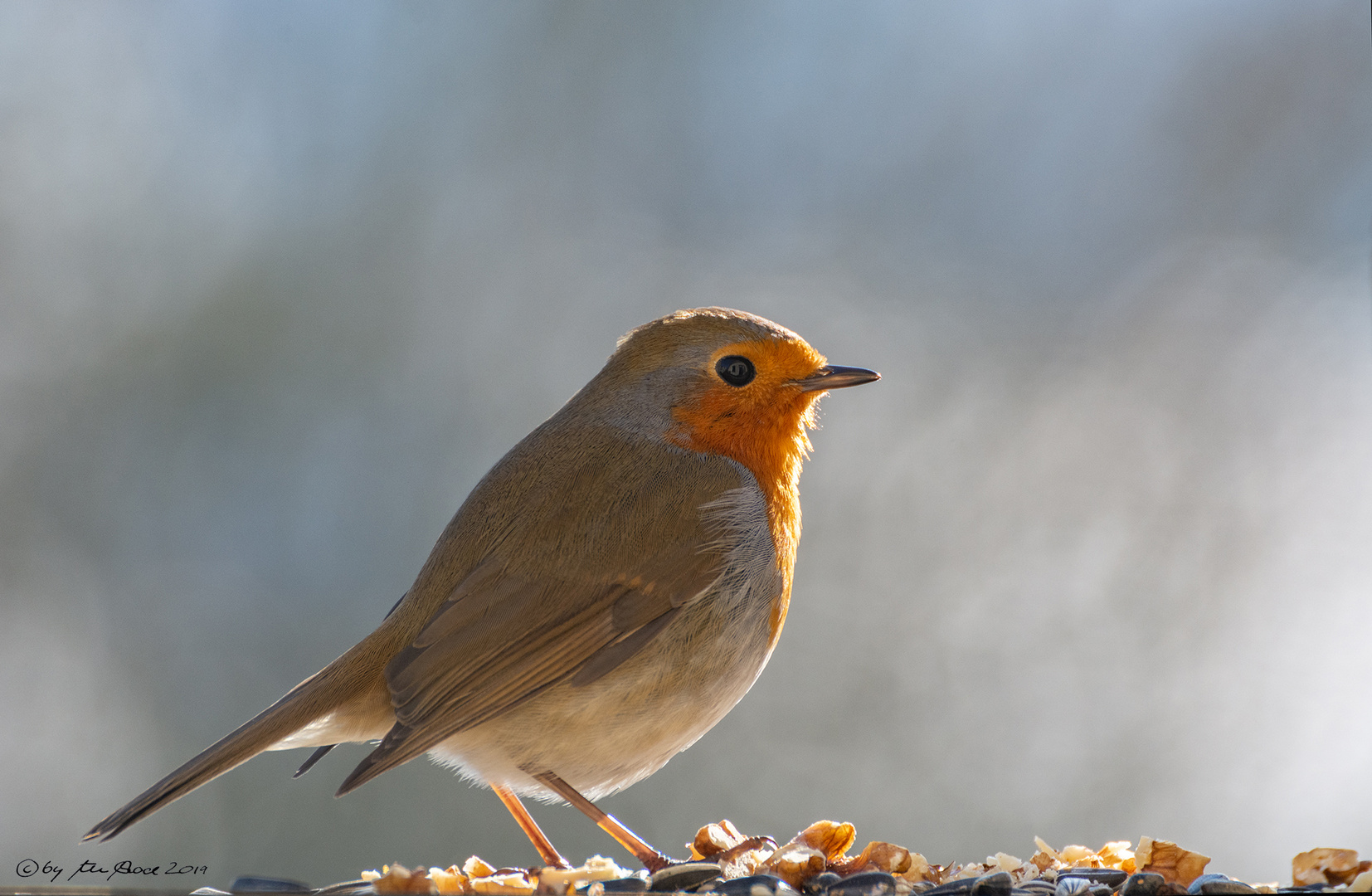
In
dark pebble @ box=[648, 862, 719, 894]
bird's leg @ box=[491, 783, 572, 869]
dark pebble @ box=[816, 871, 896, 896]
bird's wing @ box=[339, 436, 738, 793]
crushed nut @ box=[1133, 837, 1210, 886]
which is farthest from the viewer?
bird's leg @ box=[491, 783, 572, 869]

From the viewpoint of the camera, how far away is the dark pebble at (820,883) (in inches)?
90.0

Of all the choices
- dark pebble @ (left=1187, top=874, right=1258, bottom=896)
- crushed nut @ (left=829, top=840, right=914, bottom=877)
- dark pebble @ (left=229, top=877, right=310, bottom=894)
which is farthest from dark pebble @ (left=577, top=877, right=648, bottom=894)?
dark pebble @ (left=1187, top=874, right=1258, bottom=896)

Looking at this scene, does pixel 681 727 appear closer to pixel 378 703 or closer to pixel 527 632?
pixel 527 632

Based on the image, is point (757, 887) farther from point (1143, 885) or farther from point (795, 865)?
point (1143, 885)

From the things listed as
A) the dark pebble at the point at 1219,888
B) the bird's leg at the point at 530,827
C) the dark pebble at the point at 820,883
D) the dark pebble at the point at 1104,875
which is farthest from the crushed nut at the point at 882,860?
the bird's leg at the point at 530,827

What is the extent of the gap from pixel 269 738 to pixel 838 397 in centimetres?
444

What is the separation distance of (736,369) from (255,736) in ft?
5.16

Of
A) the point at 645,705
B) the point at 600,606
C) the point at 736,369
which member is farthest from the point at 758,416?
the point at 645,705

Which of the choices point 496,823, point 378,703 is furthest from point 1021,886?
point 496,823

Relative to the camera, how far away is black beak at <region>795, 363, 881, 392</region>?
3062 mm

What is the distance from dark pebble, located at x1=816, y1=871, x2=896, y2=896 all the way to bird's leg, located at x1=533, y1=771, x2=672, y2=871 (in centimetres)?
59

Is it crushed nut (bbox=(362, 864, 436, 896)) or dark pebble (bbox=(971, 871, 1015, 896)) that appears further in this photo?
dark pebble (bbox=(971, 871, 1015, 896))

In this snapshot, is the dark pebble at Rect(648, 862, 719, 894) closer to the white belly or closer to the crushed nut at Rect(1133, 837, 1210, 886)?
the white belly

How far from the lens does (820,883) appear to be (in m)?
2.32
